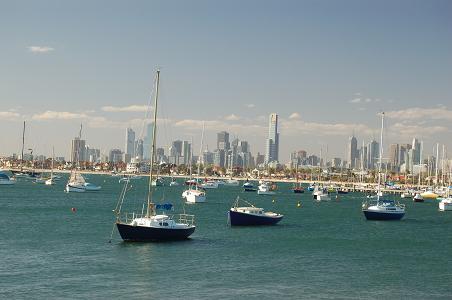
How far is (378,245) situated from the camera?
82500 mm

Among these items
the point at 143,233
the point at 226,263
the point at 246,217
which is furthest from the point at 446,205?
the point at 226,263

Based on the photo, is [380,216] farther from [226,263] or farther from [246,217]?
[226,263]

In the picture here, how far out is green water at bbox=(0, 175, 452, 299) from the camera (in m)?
50.4

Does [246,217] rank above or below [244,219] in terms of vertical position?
above

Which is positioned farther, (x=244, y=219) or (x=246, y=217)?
(x=244, y=219)

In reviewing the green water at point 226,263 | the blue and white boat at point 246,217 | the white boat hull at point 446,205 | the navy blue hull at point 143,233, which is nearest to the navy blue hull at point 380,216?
→ the green water at point 226,263

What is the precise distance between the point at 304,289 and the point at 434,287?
11643mm

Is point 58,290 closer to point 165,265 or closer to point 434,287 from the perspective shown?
point 165,265

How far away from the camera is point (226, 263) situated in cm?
6216

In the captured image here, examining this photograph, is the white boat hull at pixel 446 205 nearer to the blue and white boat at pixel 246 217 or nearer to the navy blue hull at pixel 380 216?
the navy blue hull at pixel 380 216

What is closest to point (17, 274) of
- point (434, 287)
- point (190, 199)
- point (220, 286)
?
point (220, 286)

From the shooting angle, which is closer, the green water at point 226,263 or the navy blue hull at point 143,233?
the green water at point 226,263

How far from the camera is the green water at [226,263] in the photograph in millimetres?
50406

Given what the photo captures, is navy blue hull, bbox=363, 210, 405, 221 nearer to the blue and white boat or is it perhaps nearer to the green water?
the green water
